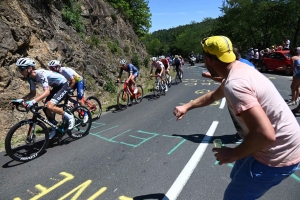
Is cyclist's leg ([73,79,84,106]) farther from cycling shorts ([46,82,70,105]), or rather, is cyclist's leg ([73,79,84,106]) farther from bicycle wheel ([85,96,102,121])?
cycling shorts ([46,82,70,105])

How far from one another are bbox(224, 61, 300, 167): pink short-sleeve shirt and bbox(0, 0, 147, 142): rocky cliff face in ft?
21.2

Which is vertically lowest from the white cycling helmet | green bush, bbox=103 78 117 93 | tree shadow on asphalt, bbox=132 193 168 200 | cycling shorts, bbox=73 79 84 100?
tree shadow on asphalt, bbox=132 193 168 200

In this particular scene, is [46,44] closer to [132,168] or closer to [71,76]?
[71,76]

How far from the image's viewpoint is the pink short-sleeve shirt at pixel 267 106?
1.65 m

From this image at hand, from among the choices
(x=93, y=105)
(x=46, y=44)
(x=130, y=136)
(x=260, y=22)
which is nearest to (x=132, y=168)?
(x=130, y=136)

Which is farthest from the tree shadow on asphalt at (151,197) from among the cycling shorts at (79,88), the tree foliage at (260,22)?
the tree foliage at (260,22)

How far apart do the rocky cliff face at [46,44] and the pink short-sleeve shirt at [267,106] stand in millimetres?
6455

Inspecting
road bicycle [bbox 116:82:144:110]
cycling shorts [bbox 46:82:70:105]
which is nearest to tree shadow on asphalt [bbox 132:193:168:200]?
cycling shorts [bbox 46:82:70:105]

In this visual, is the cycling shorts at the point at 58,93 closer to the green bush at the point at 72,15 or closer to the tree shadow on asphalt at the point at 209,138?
the tree shadow on asphalt at the point at 209,138

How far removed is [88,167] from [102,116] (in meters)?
4.21

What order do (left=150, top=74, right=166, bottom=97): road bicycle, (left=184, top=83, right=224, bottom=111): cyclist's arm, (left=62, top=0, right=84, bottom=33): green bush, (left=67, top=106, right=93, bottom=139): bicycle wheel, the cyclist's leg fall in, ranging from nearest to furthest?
(left=184, top=83, right=224, bottom=111): cyclist's arm
(left=67, top=106, right=93, bottom=139): bicycle wheel
the cyclist's leg
(left=150, top=74, right=166, bottom=97): road bicycle
(left=62, top=0, right=84, bottom=33): green bush

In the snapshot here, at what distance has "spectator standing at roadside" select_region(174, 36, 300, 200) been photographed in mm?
1636

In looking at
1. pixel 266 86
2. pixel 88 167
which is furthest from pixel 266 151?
pixel 88 167

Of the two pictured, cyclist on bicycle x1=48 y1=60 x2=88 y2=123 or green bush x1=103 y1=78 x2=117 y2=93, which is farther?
green bush x1=103 y1=78 x2=117 y2=93
